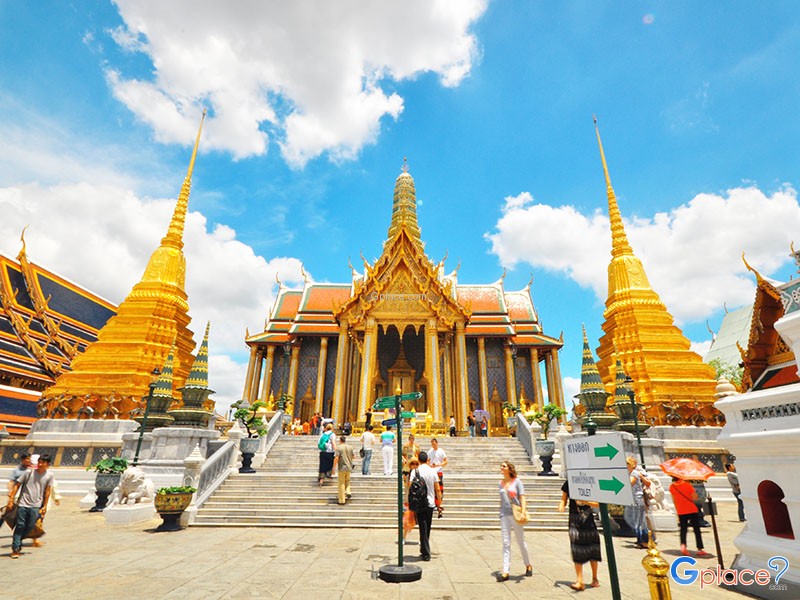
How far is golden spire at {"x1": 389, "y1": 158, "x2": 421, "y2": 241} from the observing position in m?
34.2

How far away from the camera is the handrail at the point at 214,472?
29.8 ft

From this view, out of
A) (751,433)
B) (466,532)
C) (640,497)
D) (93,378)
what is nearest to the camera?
(751,433)

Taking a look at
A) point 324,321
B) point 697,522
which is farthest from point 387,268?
point 697,522

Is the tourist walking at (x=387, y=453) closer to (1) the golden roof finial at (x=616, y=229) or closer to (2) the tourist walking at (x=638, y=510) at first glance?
(2) the tourist walking at (x=638, y=510)

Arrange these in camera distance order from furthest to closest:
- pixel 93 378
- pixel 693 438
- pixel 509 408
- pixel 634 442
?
pixel 509 408
pixel 93 378
pixel 693 438
pixel 634 442

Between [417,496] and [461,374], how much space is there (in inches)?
620

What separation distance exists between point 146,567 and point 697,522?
7568mm

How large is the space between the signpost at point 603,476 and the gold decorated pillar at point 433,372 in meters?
16.1

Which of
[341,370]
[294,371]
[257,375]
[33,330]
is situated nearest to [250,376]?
[257,375]

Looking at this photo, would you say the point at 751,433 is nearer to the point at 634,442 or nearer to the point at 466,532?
the point at 466,532

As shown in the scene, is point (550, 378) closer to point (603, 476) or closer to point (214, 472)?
point (214, 472)

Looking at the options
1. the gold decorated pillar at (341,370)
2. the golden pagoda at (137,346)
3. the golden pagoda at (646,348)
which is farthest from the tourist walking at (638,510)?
the gold decorated pillar at (341,370)

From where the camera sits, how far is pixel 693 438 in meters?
15.2

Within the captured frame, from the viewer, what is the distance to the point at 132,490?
902cm
